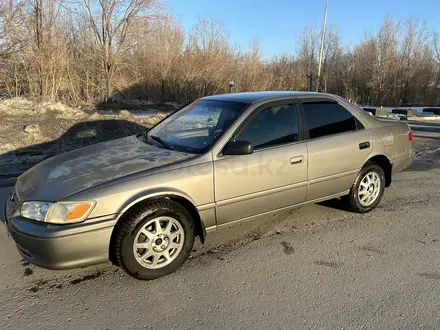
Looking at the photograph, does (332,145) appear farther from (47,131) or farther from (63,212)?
(47,131)

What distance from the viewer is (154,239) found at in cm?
289

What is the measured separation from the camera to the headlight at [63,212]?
2.60 m

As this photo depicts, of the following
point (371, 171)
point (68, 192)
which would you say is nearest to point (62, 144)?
point (68, 192)

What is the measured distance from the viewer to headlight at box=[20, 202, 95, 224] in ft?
8.53

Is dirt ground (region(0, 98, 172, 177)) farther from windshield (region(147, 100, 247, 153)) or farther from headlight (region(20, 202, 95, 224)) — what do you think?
headlight (region(20, 202, 95, 224))

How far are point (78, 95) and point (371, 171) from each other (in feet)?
44.7

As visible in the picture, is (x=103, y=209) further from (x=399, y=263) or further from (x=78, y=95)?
(x=78, y=95)

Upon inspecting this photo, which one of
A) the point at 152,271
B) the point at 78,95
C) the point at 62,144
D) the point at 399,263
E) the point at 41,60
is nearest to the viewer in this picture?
the point at 152,271

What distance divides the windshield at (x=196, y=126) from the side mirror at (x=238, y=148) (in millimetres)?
182

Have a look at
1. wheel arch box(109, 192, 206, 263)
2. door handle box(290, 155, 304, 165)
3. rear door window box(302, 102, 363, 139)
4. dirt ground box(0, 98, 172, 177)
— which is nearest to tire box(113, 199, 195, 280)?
wheel arch box(109, 192, 206, 263)

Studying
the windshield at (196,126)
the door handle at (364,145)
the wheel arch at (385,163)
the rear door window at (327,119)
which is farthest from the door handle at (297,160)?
the wheel arch at (385,163)

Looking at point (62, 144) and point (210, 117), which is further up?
point (210, 117)

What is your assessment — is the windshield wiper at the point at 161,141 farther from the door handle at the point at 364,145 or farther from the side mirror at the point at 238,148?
the door handle at the point at 364,145

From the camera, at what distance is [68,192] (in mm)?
2701
